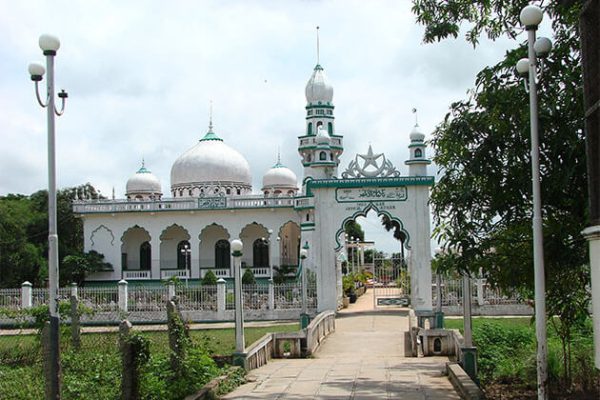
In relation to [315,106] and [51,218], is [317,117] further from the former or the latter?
[51,218]

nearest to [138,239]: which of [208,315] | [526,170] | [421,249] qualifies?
[208,315]

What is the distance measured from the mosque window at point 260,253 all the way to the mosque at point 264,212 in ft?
0.18

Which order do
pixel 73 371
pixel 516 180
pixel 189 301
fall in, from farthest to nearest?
pixel 189 301
pixel 73 371
pixel 516 180

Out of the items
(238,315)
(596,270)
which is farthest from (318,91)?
(596,270)

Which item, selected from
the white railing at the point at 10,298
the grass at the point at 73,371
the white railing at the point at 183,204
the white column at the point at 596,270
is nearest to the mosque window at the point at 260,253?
the white railing at the point at 183,204

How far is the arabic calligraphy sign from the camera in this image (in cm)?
2698

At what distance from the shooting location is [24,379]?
10.0 meters

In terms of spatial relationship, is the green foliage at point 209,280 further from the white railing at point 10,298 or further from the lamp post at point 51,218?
the lamp post at point 51,218

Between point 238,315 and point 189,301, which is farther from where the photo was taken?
point 189,301

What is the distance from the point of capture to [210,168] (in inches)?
1731

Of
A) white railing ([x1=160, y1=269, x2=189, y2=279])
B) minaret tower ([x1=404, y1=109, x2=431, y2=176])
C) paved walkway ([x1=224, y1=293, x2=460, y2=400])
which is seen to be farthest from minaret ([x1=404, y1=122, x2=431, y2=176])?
white railing ([x1=160, y1=269, x2=189, y2=279])

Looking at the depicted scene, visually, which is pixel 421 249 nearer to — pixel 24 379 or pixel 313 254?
pixel 313 254

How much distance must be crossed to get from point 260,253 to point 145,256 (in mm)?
6340

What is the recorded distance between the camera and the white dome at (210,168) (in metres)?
44.0
